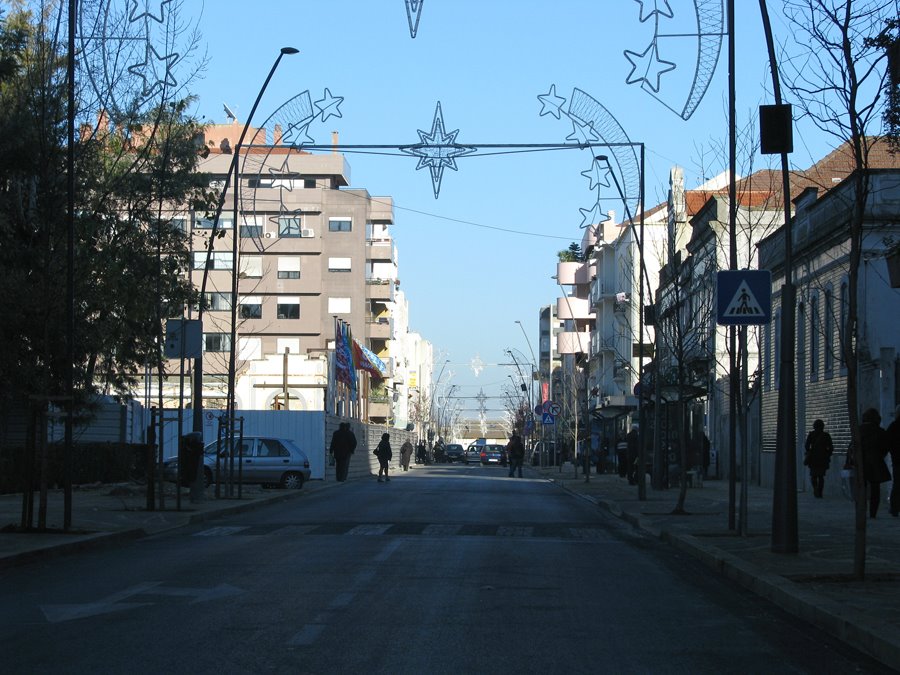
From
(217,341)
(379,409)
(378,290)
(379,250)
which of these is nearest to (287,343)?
(217,341)

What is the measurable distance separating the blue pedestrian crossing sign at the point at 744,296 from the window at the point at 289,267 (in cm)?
7724

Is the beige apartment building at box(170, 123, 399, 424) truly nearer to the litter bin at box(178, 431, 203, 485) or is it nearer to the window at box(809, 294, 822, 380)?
the window at box(809, 294, 822, 380)

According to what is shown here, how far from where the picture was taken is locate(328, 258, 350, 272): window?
9688cm

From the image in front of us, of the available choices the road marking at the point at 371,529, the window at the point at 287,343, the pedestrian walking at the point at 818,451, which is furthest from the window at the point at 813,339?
the window at the point at 287,343

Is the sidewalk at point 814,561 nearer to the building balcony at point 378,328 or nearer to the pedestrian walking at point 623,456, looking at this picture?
the pedestrian walking at point 623,456

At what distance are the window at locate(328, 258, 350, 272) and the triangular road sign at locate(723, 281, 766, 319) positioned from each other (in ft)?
269

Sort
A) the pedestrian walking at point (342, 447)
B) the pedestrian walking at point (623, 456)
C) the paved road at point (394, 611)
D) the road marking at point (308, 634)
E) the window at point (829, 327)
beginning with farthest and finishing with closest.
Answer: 1. the pedestrian walking at point (623, 456)
2. the pedestrian walking at point (342, 447)
3. the window at point (829, 327)
4. the road marking at point (308, 634)
5. the paved road at point (394, 611)

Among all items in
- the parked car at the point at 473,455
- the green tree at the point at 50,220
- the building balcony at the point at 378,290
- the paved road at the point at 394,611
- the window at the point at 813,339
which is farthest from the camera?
the parked car at the point at 473,455

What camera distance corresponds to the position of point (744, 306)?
15695 millimetres

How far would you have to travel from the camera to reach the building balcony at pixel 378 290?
98.1 meters

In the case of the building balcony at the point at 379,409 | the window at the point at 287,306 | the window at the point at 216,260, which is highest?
the window at the point at 216,260

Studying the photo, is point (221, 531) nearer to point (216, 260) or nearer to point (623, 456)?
point (623, 456)

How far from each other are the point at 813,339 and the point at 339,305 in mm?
64466

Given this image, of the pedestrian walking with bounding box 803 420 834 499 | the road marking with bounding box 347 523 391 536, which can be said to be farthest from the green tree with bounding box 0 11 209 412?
the pedestrian walking with bounding box 803 420 834 499
